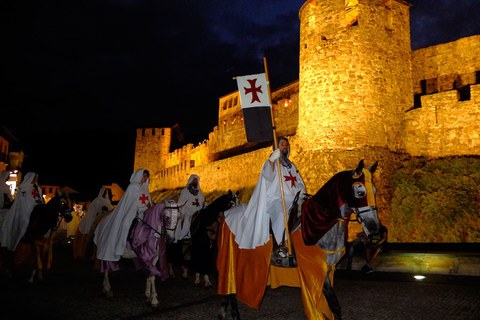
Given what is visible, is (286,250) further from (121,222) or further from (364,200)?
(121,222)

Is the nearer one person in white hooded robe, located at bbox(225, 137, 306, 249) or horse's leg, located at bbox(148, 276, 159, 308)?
person in white hooded robe, located at bbox(225, 137, 306, 249)

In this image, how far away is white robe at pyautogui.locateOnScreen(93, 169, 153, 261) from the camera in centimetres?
697

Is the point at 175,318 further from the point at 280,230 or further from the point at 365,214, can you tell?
the point at 365,214

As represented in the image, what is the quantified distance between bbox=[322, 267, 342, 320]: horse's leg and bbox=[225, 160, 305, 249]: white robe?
0.79m

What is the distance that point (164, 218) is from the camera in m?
6.76

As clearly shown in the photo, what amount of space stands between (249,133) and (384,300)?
3.53 meters

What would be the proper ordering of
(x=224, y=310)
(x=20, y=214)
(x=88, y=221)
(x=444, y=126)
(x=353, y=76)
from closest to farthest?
(x=224, y=310) < (x=20, y=214) < (x=88, y=221) < (x=353, y=76) < (x=444, y=126)

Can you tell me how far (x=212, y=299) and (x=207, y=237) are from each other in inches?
54.5

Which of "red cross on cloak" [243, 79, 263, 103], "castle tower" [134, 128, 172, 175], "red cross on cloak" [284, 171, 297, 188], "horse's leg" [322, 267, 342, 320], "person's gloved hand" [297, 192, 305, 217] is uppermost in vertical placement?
"castle tower" [134, 128, 172, 175]

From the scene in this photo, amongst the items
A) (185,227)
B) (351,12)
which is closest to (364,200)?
(185,227)

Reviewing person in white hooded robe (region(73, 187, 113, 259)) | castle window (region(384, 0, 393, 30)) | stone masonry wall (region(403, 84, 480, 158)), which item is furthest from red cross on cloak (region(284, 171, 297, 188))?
castle window (region(384, 0, 393, 30))

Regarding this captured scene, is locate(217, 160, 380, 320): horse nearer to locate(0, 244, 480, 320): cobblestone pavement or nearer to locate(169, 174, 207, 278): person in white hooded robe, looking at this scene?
locate(0, 244, 480, 320): cobblestone pavement

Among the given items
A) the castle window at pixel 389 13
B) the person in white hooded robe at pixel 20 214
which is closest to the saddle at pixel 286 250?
the person in white hooded robe at pixel 20 214

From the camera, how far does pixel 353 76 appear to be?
621 inches
